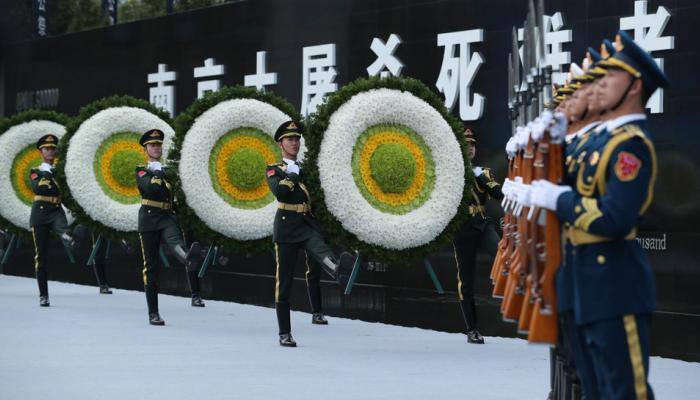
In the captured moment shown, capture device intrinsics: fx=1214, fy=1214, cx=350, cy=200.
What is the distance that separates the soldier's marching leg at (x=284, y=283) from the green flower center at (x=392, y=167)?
Answer: 3.25ft

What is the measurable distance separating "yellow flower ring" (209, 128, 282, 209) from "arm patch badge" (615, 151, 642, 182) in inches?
332

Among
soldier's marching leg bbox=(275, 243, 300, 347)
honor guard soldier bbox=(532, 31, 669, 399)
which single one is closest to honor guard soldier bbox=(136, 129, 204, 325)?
soldier's marching leg bbox=(275, 243, 300, 347)

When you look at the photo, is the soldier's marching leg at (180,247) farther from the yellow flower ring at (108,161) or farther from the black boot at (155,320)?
the yellow flower ring at (108,161)

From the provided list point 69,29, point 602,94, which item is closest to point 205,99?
point 602,94

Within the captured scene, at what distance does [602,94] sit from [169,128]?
34.8 feet

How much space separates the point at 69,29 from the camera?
Result: 27.4m

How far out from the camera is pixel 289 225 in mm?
10797

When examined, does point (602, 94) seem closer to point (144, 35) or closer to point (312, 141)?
point (312, 141)

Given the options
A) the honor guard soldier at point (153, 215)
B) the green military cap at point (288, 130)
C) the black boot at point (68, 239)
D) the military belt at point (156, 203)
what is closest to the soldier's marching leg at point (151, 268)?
the honor guard soldier at point (153, 215)

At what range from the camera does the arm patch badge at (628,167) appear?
15.5 ft

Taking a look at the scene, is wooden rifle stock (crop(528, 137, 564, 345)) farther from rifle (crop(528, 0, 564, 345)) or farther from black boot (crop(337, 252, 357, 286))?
black boot (crop(337, 252, 357, 286))

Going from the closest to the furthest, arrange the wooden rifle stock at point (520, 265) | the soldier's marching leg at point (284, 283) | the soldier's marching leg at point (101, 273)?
the wooden rifle stock at point (520, 265)
the soldier's marching leg at point (284, 283)
the soldier's marching leg at point (101, 273)

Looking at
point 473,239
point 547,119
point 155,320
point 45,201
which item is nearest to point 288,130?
point 473,239

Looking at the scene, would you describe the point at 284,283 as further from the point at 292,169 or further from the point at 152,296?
the point at 152,296
